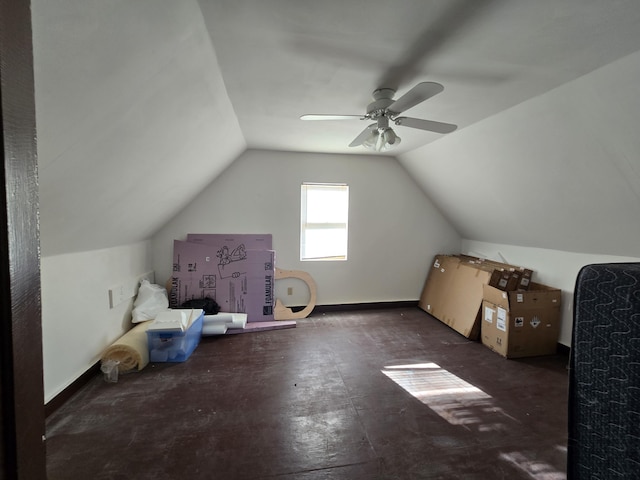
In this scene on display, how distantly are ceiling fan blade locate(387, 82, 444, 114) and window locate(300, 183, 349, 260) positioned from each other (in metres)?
2.16

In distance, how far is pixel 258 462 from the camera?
5.19 feet

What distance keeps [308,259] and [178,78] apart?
2712 millimetres

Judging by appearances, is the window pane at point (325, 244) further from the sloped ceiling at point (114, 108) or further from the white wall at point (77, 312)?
the white wall at point (77, 312)

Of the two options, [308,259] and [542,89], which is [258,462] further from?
[542,89]

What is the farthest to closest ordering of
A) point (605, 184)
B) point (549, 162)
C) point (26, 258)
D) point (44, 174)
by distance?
point (549, 162) → point (605, 184) → point (44, 174) → point (26, 258)

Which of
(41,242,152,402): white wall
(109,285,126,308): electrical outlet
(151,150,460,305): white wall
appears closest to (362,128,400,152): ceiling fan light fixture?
(151,150,460,305): white wall

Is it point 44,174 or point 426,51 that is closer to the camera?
point 44,174

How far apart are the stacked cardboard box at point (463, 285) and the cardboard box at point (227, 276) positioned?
7.42 ft

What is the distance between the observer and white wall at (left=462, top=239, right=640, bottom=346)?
2740 mm

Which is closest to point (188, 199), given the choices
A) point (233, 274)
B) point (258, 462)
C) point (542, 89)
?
point (233, 274)

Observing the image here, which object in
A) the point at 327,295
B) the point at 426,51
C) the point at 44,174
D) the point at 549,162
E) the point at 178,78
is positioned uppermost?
the point at 426,51

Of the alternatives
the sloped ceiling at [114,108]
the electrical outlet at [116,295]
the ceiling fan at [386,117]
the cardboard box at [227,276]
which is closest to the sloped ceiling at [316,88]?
the sloped ceiling at [114,108]

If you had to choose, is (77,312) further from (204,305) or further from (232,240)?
(232,240)

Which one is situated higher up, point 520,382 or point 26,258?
point 26,258
